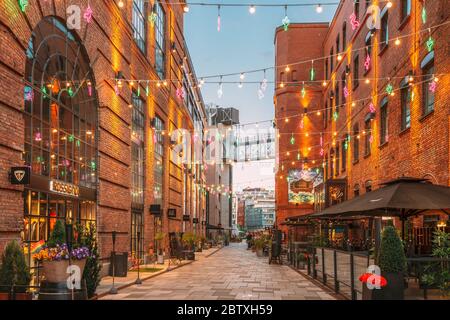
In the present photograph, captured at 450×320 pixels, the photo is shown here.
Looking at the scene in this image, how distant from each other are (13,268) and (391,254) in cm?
664

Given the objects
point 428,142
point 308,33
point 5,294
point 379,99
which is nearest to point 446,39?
point 428,142

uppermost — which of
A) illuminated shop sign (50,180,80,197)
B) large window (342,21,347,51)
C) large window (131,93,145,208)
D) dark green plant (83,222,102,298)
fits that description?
large window (342,21,347,51)

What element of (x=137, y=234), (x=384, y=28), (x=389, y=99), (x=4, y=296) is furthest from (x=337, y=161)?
(x=4, y=296)

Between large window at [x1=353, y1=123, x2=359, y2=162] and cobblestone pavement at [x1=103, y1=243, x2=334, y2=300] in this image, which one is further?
large window at [x1=353, y1=123, x2=359, y2=162]

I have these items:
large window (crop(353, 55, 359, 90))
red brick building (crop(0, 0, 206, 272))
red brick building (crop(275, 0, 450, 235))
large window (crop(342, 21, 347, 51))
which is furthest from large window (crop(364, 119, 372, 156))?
red brick building (crop(0, 0, 206, 272))

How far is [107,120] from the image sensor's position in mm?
18844

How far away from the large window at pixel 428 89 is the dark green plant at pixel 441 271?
230 inches

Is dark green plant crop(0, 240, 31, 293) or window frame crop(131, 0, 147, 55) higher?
window frame crop(131, 0, 147, 55)

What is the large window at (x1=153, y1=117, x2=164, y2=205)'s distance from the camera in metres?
29.0

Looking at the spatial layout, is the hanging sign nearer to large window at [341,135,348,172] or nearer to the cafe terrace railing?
the cafe terrace railing

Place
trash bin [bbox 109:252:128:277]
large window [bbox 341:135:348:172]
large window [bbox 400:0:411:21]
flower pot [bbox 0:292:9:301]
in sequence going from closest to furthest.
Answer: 1. flower pot [bbox 0:292:9:301]
2. trash bin [bbox 109:252:128:277]
3. large window [bbox 400:0:411:21]
4. large window [bbox 341:135:348:172]

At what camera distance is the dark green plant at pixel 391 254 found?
959 centimetres

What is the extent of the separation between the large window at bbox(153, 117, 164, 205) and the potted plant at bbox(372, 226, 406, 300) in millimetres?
19666

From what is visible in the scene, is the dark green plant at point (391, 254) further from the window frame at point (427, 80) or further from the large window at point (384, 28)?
the large window at point (384, 28)
